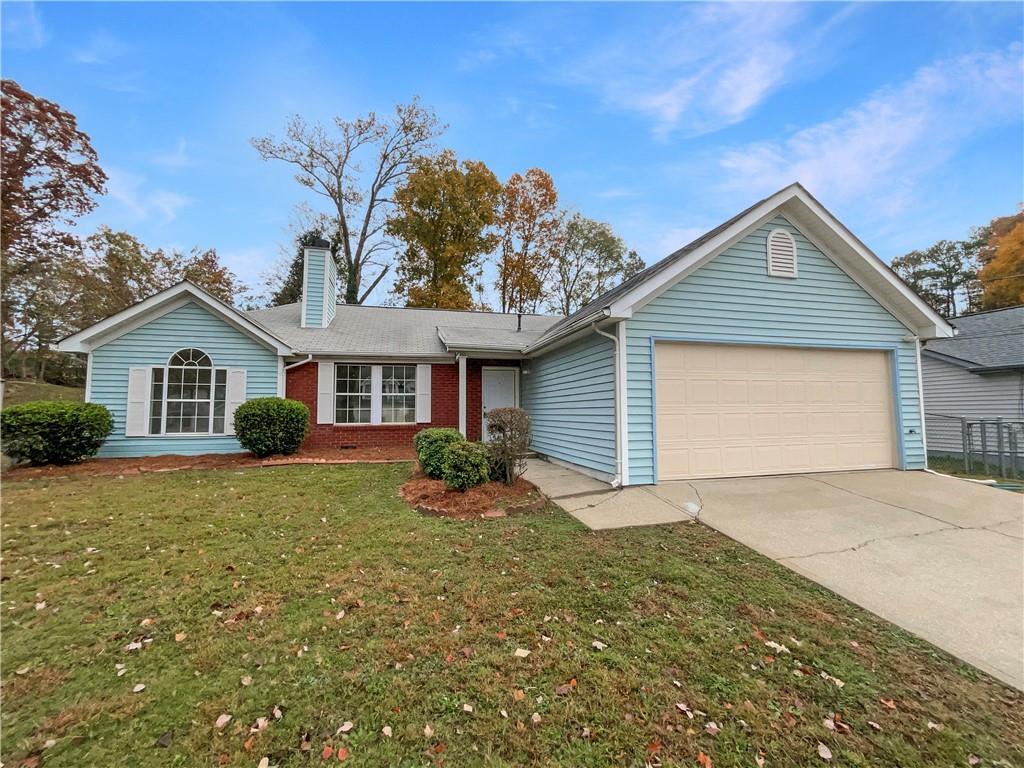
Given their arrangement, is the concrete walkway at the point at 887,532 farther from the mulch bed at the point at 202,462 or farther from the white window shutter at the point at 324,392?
the white window shutter at the point at 324,392

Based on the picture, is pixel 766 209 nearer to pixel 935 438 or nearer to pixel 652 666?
pixel 652 666

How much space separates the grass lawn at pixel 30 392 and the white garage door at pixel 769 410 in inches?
964

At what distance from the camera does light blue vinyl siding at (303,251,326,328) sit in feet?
43.4

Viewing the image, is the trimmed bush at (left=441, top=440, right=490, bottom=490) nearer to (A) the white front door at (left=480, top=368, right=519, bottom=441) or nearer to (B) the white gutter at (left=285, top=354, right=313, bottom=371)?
(A) the white front door at (left=480, top=368, right=519, bottom=441)

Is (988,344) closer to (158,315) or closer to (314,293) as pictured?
(314,293)

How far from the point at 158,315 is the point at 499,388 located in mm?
8622

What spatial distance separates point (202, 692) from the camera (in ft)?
7.78

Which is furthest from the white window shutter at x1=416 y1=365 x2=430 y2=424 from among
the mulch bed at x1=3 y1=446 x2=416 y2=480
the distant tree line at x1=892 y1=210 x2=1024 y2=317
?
the distant tree line at x1=892 y1=210 x2=1024 y2=317

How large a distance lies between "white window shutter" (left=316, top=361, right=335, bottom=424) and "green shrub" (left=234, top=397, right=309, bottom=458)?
143 centimetres

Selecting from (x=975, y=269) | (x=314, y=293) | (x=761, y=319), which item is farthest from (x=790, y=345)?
(x=975, y=269)

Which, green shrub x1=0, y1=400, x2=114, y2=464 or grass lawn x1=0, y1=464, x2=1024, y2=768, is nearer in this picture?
grass lawn x1=0, y1=464, x2=1024, y2=768

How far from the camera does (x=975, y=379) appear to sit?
12812 millimetres

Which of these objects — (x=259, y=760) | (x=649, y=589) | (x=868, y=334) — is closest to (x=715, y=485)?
(x=649, y=589)

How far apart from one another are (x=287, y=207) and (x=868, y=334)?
25617 mm
